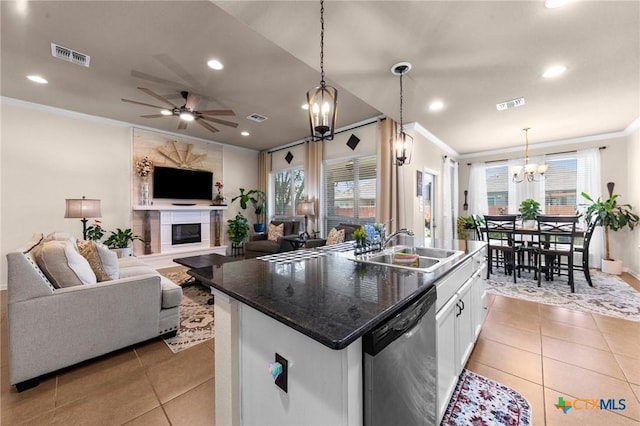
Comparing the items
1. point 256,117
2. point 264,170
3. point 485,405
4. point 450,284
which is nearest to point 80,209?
point 256,117

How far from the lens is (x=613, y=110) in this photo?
11.9 ft

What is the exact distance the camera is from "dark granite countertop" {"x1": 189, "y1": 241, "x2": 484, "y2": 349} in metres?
0.76

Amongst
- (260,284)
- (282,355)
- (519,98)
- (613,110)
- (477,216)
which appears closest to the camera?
(282,355)

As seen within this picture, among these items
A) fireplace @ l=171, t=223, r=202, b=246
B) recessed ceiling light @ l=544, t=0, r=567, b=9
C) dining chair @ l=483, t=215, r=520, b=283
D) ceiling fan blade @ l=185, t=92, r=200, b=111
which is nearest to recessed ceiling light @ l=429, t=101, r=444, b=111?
recessed ceiling light @ l=544, t=0, r=567, b=9

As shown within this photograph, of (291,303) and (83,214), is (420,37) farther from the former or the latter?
(83,214)

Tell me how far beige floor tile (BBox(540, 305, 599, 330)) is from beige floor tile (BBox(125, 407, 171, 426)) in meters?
3.72

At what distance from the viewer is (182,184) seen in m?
5.57

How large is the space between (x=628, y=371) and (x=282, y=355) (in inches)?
108

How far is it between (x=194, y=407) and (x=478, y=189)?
704 cm

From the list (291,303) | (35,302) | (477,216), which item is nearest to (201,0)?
(291,303)

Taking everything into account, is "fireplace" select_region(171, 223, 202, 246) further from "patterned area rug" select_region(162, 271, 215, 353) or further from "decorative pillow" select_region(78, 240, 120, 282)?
"decorative pillow" select_region(78, 240, 120, 282)

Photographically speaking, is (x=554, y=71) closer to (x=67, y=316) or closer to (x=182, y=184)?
(x=67, y=316)

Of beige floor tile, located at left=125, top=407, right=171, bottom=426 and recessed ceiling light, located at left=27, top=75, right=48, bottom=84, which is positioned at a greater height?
recessed ceiling light, located at left=27, top=75, right=48, bottom=84

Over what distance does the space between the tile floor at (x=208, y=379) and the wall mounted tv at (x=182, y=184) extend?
3260 mm
